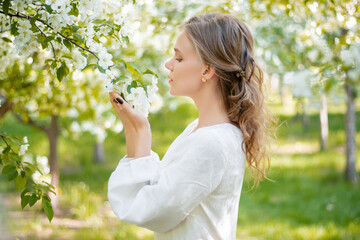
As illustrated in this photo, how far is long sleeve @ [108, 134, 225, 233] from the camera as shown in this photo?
4.17 ft

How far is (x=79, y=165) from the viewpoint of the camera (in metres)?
7.54

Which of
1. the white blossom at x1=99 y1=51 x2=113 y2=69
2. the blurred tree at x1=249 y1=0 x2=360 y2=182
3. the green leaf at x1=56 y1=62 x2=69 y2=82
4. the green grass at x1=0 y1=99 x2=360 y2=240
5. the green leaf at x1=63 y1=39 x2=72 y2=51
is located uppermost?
the green leaf at x1=63 y1=39 x2=72 y2=51

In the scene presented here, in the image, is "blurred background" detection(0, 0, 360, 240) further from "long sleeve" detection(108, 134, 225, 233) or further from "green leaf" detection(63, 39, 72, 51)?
"green leaf" detection(63, 39, 72, 51)

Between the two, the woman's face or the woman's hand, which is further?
the woman's face

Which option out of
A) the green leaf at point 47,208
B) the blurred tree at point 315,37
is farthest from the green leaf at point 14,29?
the blurred tree at point 315,37

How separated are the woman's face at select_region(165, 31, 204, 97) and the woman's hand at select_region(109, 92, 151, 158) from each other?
0.20 m

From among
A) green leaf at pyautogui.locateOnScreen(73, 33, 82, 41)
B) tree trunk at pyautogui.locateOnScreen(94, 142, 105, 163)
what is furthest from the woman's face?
tree trunk at pyautogui.locateOnScreen(94, 142, 105, 163)

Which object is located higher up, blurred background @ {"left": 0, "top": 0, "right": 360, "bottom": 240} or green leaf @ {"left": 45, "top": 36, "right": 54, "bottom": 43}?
green leaf @ {"left": 45, "top": 36, "right": 54, "bottom": 43}

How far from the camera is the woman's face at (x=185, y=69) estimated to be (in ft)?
4.83

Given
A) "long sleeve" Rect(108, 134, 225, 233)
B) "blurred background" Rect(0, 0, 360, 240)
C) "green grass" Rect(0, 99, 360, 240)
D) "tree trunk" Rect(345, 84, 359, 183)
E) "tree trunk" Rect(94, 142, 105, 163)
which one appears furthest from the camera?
"tree trunk" Rect(94, 142, 105, 163)

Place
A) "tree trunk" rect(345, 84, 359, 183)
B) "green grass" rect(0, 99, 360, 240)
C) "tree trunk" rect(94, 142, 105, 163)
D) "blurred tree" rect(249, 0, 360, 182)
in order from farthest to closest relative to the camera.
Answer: "tree trunk" rect(94, 142, 105, 163) < "tree trunk" rect(345, 84, 359, 183) < "green grass" rect(0, 99, 360, 240) < "blurred tree" rect(249, 0, 360, 182)

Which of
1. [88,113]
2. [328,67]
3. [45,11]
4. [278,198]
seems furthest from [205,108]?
[278,198]

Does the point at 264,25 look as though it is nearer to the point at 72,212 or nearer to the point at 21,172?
the point at 72,212

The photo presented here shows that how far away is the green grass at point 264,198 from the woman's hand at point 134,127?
7.30 feet
